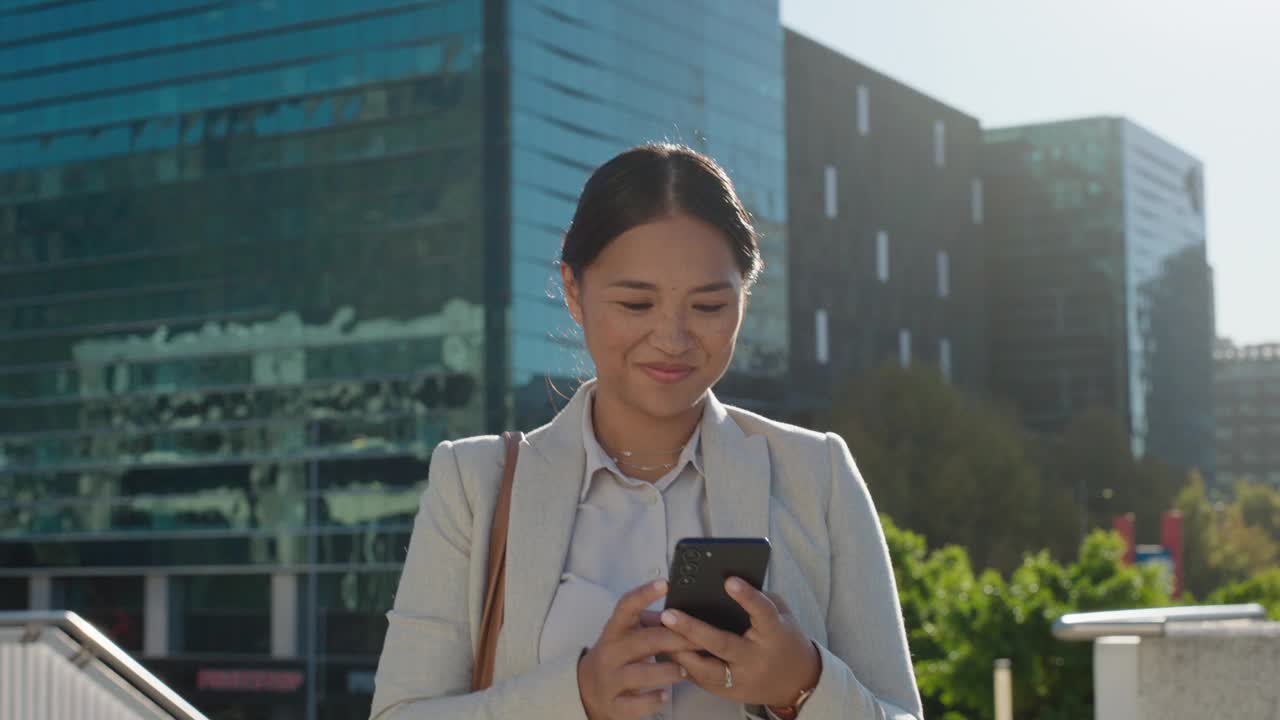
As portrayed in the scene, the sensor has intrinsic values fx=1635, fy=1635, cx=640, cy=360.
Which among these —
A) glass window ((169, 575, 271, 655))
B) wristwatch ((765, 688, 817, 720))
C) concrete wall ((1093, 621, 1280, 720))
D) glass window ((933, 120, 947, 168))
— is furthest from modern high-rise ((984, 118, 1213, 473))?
wristwatch ((765, 688, 817, 720))

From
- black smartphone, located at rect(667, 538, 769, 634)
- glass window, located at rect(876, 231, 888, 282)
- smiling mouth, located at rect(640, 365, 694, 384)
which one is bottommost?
black smartphone, located at rect(667, 538, 769, 634)

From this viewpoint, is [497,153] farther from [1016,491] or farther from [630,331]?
[630,331]

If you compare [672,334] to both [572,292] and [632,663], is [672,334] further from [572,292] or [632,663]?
[632,663]

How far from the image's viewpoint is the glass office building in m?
45.3

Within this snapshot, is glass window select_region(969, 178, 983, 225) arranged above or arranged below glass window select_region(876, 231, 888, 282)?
above

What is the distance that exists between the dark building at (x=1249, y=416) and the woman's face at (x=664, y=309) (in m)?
163

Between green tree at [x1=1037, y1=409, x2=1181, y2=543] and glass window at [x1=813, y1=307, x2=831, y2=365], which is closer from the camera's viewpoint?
glass window at [x1=813, y1=307, x2=831, y2=365]

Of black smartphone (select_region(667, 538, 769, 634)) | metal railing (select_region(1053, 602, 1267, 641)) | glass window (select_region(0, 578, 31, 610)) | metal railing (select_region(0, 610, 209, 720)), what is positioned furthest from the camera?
glass window (select_region(0, 578, 31, 610))

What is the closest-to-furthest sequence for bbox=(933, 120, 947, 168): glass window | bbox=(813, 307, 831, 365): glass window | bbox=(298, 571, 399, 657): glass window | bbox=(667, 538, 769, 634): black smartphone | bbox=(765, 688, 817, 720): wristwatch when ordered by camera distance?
bbox=(667, 538, 769, 634): black smartphone, bbox=(765, 688, 817, 720): wristwatch, bbox=(298, 571, 399, 657): glass window, bbox=(813, 307, 831, 365): glass window, bbox=(933, 120, 947, 168): glass window

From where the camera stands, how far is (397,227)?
46906mm

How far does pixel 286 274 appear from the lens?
4878cm

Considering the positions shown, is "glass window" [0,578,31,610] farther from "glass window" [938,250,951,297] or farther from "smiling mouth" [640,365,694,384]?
"smiling mouth" [640,365,694,384]

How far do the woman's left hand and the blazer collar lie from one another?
29 cm

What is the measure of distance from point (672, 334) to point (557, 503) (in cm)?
32
